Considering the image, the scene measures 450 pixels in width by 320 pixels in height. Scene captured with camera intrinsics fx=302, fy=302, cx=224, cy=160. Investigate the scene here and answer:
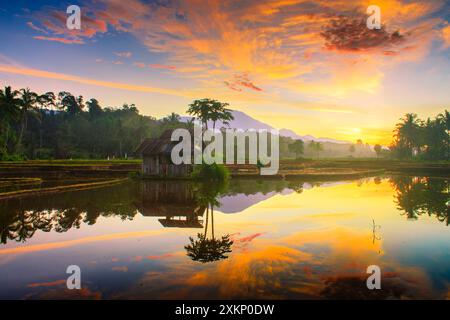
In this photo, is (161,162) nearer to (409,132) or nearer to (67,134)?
(67,134)

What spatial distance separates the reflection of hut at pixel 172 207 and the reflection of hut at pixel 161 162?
7.77m

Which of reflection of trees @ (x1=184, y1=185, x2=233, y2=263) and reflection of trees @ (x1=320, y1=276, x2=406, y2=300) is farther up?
reflection of trees @ (x1=184, y1=185, x2=233, y2=263)

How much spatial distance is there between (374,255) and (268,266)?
3623 millimetres

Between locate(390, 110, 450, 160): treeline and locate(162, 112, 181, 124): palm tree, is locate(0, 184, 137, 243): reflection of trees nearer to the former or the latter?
locate(162, 112, 181, 124): palm tree

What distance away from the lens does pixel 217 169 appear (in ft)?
101

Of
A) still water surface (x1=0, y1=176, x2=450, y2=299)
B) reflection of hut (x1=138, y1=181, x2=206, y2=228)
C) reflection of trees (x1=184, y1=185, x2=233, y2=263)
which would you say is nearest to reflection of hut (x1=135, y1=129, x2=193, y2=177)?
reflection of hut (x1=138, y1=181, x2=206, y2=228)

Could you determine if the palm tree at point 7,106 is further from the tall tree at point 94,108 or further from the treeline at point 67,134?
the tall tree at point 94,108

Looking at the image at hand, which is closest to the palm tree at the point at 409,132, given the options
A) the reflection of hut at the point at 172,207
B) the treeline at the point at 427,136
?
the treeline at the point at 427,136

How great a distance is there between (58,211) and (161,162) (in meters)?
17.1

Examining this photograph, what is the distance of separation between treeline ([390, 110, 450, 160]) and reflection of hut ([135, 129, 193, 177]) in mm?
72281

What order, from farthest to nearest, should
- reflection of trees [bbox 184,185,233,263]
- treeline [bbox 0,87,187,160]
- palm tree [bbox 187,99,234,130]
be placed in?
treeline [bbox 0,87,187,160], palm tree [bbox 187,99,234,130], reflection of trees [bbox 184,185,233,263]

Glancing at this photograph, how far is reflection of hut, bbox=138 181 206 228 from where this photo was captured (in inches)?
555

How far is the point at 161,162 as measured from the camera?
32.5 meters
